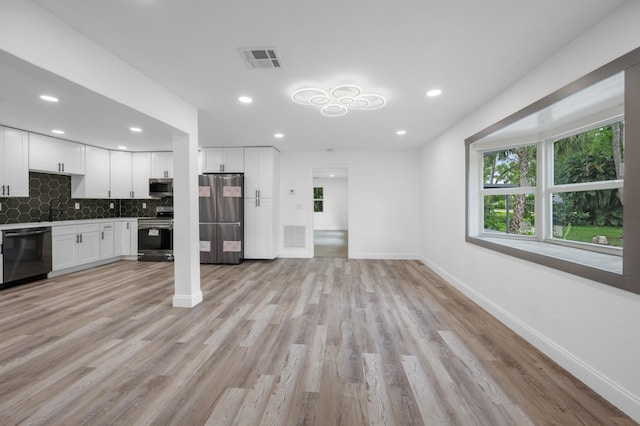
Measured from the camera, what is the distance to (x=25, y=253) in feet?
13.6

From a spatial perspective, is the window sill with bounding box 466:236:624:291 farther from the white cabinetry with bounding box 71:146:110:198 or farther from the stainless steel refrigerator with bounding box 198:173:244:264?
the white cabinetry with bounding box 71:146:110:198

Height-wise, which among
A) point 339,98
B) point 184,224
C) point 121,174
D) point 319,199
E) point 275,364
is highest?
point 339,98

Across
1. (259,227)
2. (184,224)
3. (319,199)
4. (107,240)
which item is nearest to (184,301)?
(184,224)

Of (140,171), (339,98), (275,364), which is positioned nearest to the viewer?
(275,364)

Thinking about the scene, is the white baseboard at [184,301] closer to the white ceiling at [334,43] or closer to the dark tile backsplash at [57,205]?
the white ceiling at [334,43]

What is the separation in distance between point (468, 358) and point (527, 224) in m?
2.12

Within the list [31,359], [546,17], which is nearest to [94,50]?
[31,359]

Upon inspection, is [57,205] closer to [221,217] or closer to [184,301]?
[221,217]

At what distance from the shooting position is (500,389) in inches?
70.4

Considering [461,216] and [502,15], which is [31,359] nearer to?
[502,15]

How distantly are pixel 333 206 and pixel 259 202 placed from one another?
683 cm

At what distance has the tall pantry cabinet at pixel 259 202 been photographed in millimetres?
5738

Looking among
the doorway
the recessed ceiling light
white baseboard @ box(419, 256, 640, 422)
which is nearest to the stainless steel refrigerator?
the recessed ceiling light

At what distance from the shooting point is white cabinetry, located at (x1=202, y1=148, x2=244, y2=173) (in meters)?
5.79
